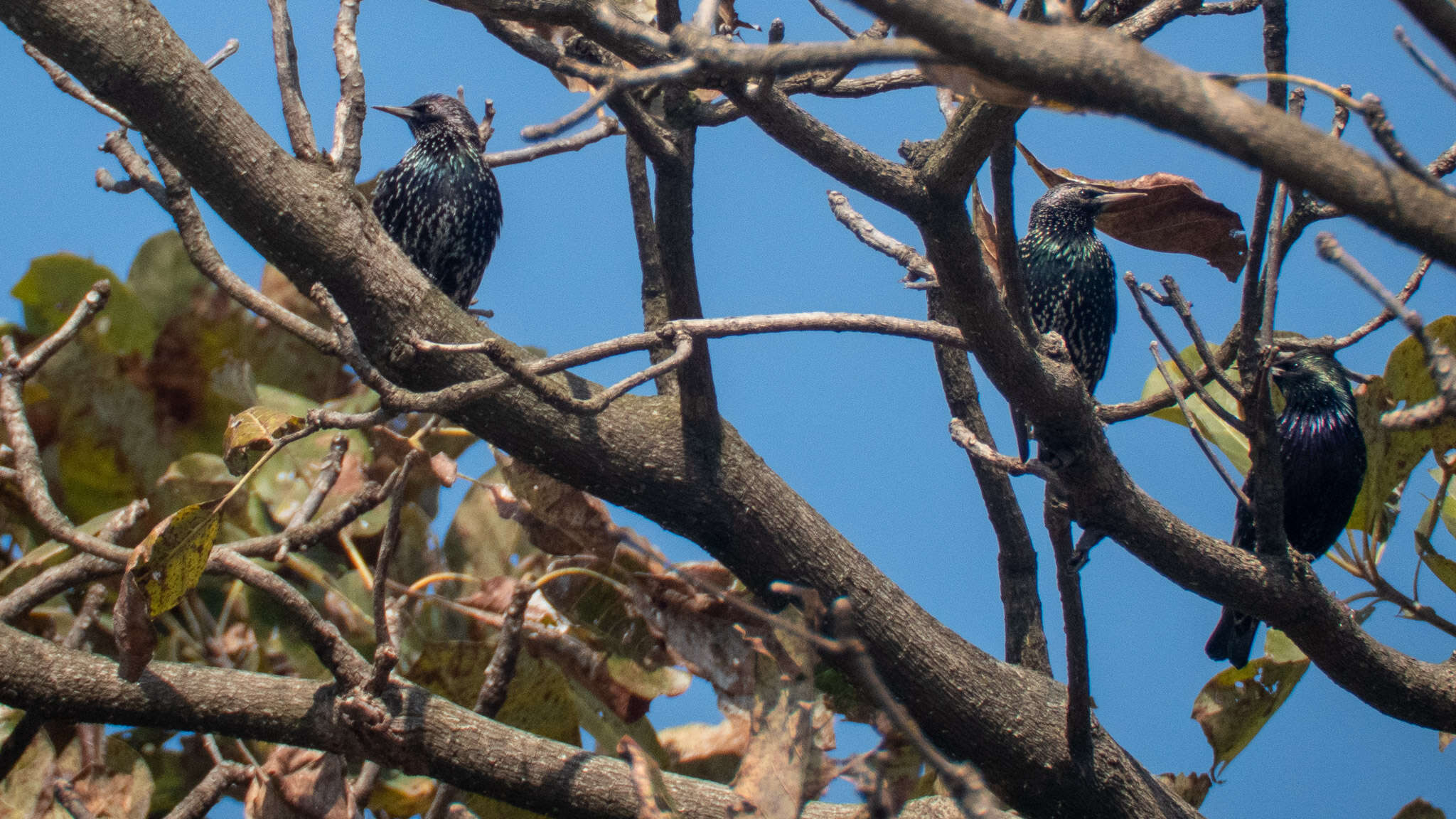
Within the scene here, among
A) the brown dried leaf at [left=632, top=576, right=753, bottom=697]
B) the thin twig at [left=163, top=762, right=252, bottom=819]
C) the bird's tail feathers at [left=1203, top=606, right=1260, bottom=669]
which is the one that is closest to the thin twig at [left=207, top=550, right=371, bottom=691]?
the thin twig at [left=163, top=762, right=252, bottom=819]

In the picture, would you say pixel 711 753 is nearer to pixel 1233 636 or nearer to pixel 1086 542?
pixel 1086 542

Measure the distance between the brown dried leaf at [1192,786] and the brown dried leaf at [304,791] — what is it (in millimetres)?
1568

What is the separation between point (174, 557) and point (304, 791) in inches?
21.5

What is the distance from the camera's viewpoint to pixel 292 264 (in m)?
1.70

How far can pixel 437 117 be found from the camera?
10.9ft

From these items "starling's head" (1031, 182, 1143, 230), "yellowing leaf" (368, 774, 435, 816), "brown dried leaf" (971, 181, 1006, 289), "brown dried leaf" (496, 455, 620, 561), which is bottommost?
"yellowing leaf" (368, 774, 435, 816)

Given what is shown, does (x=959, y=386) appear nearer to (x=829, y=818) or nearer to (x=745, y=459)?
(x=745, y=459)

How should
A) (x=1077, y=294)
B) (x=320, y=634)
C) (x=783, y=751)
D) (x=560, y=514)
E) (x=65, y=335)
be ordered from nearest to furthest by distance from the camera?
(x=783, y=751)
(x=320, y=634)
(x=65, y=335)
(x=560, y=514)
(x=1077, y=294)

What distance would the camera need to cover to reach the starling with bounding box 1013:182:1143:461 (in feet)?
10.5

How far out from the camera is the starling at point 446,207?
120 inches

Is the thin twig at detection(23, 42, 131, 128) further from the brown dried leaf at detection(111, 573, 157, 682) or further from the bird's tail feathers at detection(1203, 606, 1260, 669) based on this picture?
the bird's tail feathers at detection(1203, 606, 1260, 669)

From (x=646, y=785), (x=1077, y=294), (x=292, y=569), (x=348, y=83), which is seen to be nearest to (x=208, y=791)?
(x=292, y=569)

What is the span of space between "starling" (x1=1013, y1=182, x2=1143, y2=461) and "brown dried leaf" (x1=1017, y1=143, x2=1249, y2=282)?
1.34 m

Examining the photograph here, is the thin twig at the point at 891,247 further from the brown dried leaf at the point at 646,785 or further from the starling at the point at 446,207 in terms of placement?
the starling at the point at 446,207
